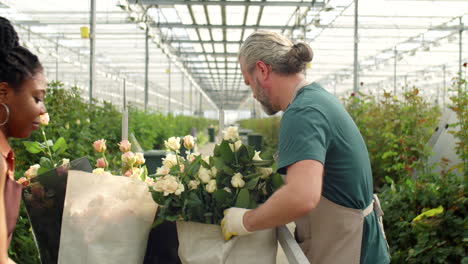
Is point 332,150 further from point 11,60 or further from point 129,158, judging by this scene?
point 11,60

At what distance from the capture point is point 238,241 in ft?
4.34

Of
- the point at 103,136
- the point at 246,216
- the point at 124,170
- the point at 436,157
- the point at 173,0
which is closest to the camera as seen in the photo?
the point at 246,216

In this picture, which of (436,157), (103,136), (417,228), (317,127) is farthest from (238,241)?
(103,136)

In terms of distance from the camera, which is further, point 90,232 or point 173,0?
point 173,0

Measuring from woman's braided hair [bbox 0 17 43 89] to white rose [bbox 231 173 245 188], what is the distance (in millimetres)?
656

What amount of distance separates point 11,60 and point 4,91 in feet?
0.22

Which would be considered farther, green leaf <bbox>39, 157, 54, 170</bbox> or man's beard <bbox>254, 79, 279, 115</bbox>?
green leaf <bbox>39, 157, 54, 170</bbox>

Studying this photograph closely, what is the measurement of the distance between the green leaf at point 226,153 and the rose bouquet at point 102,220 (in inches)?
10.9

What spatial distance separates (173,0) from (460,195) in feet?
32.4

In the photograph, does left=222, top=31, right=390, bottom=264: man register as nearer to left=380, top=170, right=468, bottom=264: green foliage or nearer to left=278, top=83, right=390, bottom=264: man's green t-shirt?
left=278, top=83, right=390, bottom=264: man's green t-shirt

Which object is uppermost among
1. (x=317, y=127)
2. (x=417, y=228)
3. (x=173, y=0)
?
(x=173, y=0)

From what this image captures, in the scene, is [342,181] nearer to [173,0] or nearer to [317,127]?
[317,127]

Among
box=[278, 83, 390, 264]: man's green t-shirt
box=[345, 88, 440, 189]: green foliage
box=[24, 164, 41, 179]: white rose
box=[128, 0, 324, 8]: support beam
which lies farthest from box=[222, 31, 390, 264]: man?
box=[128, 0, 324, 8]: support beam

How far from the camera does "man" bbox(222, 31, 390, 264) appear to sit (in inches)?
53.3
